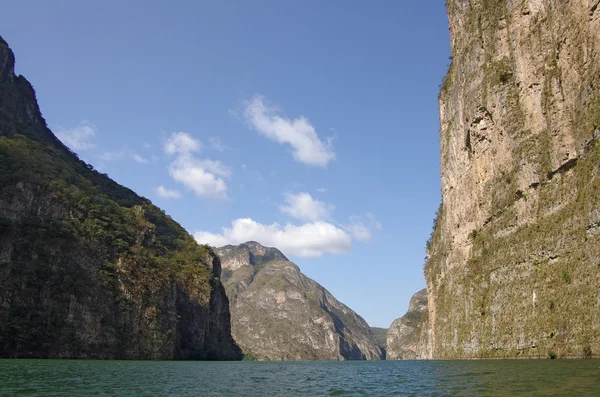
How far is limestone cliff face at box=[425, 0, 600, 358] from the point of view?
4709cm

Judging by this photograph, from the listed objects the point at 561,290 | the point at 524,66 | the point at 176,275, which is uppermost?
the point at 524,66

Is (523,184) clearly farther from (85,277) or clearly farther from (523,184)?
(85,277)

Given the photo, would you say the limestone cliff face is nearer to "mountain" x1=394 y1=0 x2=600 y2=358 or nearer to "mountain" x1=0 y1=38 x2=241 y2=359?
"mountain" x1=394 y1=0 x2=600 y2=358

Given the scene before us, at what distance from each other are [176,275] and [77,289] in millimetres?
29680

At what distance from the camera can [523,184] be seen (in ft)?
203

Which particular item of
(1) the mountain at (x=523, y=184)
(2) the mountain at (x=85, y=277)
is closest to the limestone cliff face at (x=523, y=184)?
(1) the mountain at (x=523, y=184)

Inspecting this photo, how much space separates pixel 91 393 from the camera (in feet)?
76.9

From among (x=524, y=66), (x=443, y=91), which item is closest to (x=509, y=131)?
(x=524, y=66)

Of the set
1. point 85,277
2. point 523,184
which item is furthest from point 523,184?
point 85,277

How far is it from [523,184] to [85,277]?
7709 centimetres

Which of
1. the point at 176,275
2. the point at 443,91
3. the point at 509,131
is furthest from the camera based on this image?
the point at 176,275

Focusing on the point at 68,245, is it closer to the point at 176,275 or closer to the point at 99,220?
the point at 99,220

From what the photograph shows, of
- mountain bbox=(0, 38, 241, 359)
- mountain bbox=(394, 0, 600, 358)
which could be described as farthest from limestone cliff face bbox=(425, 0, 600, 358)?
mountain bbox=(0, 38, 241, 359)

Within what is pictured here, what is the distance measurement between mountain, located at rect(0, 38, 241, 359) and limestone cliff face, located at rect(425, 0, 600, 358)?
56426 millimetres
